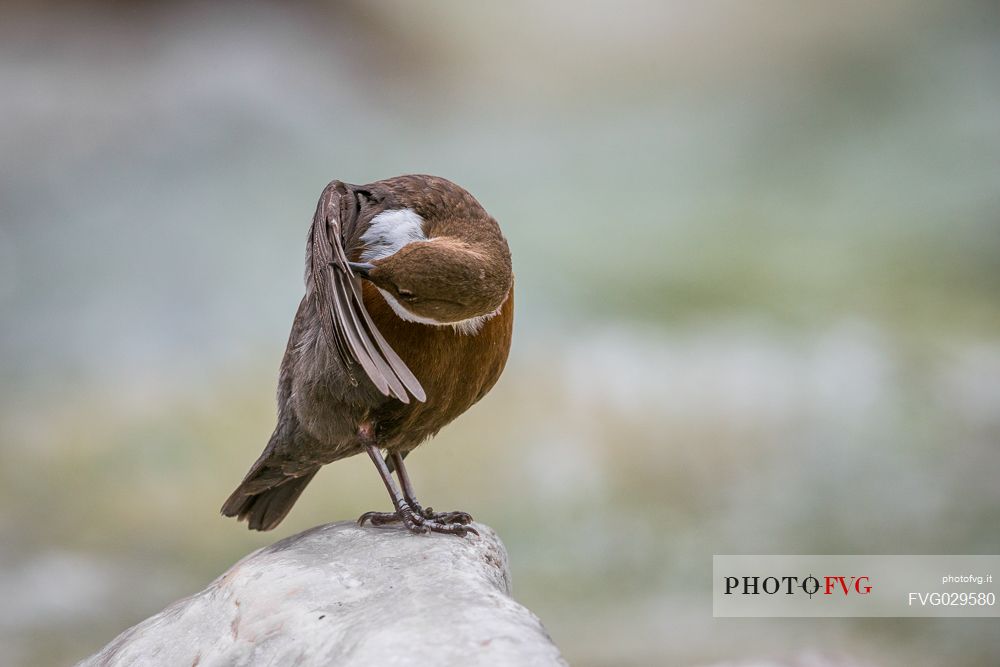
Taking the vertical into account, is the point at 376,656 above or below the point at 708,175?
below

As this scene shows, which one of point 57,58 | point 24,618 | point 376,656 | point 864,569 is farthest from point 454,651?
point 57,58

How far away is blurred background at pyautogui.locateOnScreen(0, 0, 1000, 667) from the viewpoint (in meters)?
5.71

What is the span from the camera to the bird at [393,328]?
2826 mm

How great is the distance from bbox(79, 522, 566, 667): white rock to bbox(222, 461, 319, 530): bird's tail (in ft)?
1.48

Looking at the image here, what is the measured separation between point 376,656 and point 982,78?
17.8ft

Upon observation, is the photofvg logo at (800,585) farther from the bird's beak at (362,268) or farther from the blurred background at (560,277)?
the bird's beak at (362,268)

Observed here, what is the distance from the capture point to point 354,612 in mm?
2639

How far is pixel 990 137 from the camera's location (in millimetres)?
6047

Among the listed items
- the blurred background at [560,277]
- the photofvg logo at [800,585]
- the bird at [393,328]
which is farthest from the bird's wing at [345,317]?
the photofvg logo at [800,585]

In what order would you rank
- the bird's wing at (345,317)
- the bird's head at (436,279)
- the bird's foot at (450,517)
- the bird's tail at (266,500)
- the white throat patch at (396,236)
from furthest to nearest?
the bird's tail at (266,500) < the bird's foot at (450,517) < the white throat patch at (396,236) < the bird's head at (436,279) < the bird's wing at (345,317)

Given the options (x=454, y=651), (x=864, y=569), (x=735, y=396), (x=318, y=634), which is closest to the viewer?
(x=454, y=651)

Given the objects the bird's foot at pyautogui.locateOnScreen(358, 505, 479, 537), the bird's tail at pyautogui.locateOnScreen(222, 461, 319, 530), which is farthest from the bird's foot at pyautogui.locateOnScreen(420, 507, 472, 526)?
the bird's tail at pyautogui.locateOnScreen(222, 461, 319, 530)

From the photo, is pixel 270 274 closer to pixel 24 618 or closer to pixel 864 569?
pixel 24 618

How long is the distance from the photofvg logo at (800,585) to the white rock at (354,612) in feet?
7.97
